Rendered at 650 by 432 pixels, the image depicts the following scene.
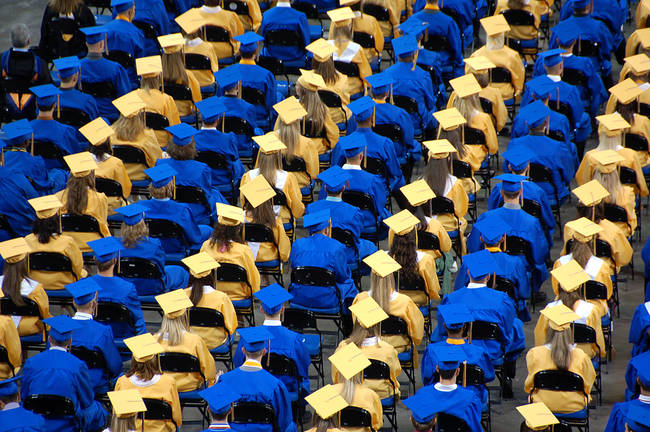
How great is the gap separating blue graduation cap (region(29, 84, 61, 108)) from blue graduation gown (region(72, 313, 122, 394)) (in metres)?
3.14

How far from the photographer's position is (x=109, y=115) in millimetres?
12297

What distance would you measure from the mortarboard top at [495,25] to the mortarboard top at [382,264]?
13.0 ft

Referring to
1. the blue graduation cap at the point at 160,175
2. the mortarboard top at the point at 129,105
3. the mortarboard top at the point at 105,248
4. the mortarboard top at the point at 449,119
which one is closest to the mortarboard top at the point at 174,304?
the mortarboard top at the point at 105,248

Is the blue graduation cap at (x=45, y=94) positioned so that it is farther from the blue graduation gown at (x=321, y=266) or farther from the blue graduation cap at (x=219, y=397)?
the blue graduation cap at (x=219, y=397)

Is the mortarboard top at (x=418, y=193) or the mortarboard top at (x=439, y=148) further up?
the mortarboard top at (x=439, y=148)

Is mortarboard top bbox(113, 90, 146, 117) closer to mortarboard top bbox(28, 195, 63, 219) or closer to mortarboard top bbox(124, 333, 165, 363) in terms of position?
mortarboard top bbox(28, 195, 63, 219)

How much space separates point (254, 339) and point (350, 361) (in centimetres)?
71

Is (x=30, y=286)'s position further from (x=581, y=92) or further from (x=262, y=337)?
(x=581, y=92)

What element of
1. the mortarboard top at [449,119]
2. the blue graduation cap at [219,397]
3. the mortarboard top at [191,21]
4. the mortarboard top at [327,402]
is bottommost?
the blue graduation cap at [219,397]

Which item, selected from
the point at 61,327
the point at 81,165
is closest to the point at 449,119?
the point at 81,165

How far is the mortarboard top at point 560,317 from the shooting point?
26.8 feet

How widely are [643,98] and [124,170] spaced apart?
5055 mm

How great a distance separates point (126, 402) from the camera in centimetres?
753

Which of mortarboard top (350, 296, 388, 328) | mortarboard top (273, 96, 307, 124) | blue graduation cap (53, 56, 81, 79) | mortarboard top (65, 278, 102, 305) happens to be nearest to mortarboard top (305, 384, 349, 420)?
mortarboard top (350, 296, 388, 328)
